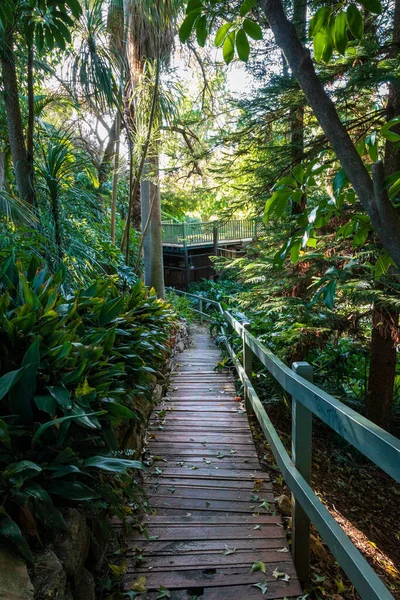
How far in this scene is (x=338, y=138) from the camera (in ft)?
5.15

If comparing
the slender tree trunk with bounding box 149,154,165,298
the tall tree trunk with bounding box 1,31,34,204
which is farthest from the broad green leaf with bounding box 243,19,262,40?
the slender tree trunk with bounding box 149,154,165,298

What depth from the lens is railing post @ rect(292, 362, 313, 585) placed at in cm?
184

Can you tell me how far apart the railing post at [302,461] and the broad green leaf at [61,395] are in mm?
1047

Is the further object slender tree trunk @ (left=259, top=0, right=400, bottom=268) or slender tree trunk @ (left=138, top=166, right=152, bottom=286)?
slender tree trunk @ (left=138, top=166, right=152, bottom=286)

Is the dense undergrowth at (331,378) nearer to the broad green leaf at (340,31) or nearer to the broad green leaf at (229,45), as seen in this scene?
the broad green leaf at (340,31)

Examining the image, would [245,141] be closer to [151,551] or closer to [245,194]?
[245,194]

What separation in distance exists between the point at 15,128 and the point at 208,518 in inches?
146

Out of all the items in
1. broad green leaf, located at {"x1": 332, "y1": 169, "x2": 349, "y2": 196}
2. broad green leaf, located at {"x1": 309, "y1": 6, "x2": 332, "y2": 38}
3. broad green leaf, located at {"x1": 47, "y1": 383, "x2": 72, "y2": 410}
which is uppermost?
broad green leaf, located at {"x1": 309, "y1": 6, "x2": 332, "y2": 38}

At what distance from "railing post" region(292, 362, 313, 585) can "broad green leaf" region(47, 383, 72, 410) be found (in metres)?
1.05

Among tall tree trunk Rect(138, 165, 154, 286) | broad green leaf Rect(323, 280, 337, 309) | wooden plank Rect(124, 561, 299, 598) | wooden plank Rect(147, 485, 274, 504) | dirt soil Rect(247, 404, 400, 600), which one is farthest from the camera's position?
tall tree trunk Rect(138, 165, 154, 286)

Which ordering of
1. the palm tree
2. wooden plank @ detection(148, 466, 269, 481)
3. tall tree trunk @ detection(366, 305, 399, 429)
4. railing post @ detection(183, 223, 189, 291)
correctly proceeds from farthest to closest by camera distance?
railing post @ detection(183, 223, 189, 291) < the palm tree < tall tree trunk @ detection(366, 305, 399, 429) < wooden plank @ detection(148, 466, 269, 481)

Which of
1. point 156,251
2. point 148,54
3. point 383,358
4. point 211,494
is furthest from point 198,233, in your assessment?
point 211,494

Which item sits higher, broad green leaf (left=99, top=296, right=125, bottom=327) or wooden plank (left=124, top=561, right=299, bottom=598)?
broad green leaf (left=99, top=296, right=125, bottom=327)

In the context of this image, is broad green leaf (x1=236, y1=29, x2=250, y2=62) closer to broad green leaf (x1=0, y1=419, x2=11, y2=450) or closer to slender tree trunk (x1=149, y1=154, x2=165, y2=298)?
broad green leaf (x1=0, y1=419, x2=11, y2=450)
